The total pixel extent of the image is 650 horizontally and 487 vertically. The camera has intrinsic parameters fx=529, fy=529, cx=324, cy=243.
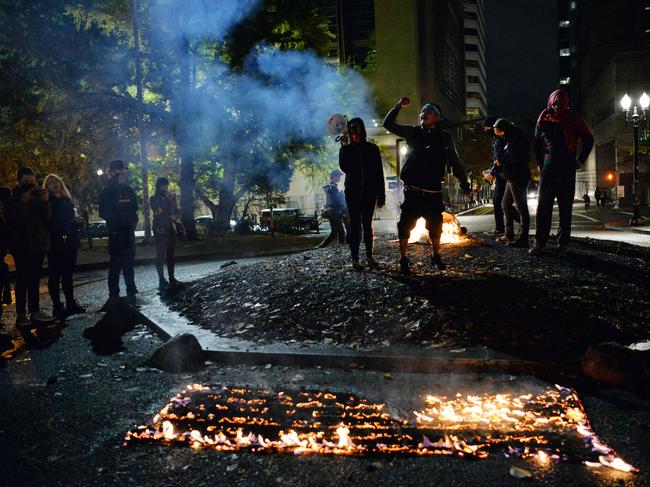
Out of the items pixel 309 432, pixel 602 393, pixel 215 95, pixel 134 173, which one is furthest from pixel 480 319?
pixel 134 173

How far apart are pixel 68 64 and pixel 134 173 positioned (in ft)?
58.5

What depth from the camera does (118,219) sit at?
24.3 ft

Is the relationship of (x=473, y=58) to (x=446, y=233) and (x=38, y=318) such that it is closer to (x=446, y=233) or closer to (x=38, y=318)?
(x=446, y=233)

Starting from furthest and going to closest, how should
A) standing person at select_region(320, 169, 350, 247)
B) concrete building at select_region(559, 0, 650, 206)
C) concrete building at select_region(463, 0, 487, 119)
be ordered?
1. concrete building at select_region(463, 0, 487, 119)
2. concrete building at select_region(559, 0, 650, 206)
3. standing person at select_region(320, 169, 350, 247)

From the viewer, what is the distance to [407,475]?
2.46 metres

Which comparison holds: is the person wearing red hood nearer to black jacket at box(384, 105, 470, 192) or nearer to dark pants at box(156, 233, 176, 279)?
black jacket at box(384, 105, 470, 192)

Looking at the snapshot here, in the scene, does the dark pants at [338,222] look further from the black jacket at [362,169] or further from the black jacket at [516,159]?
the black jacket at [362,169]

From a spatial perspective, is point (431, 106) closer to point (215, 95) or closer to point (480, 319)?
point (480, 319)

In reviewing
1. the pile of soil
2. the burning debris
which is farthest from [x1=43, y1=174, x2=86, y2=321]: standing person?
the burning debris

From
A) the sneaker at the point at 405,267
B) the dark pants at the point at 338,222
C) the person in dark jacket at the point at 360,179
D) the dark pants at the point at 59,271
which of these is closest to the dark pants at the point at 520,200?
the person in dark jacket at the point at 360,179

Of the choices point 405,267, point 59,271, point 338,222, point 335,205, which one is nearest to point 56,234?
point 59,271

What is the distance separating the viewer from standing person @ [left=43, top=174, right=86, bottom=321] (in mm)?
6977

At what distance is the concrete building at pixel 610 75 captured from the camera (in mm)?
49734

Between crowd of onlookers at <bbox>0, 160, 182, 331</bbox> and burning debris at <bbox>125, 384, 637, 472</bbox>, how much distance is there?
3.96m
